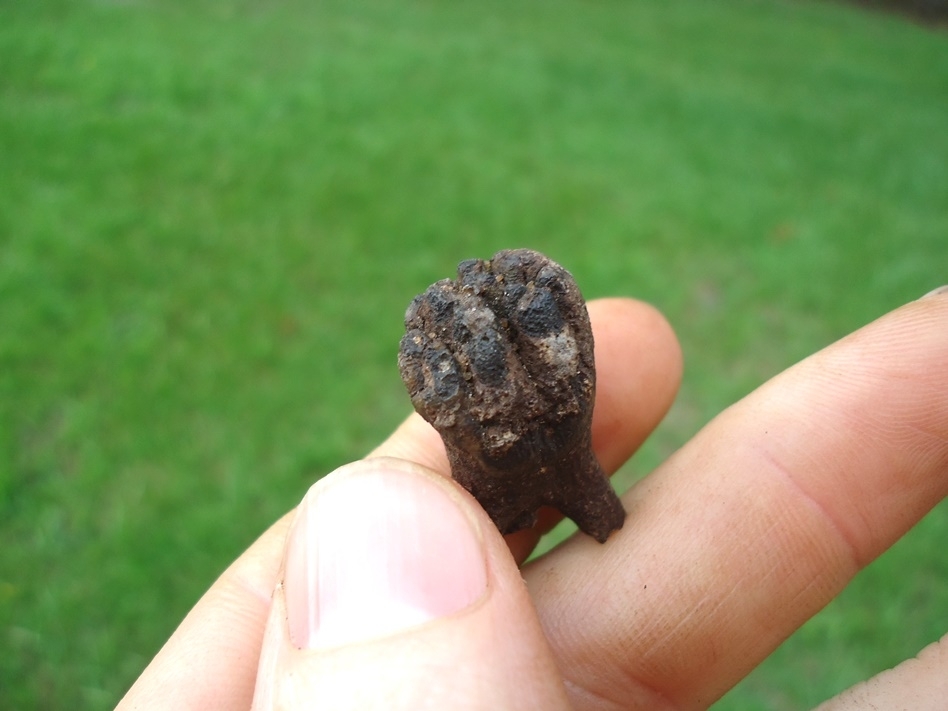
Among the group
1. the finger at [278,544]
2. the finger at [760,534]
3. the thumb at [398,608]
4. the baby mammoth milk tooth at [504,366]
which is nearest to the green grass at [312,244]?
the finger at [278,544]

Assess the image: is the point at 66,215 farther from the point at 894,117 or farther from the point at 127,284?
the point at 894,117

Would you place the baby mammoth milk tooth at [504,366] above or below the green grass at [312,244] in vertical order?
above

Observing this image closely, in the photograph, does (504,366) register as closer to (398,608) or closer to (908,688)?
(398,608)

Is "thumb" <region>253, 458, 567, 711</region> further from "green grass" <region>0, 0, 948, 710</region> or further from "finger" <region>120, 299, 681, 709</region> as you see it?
"green grass" <region>0, 0, 948, 710</region>

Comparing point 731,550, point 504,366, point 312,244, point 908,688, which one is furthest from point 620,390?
point 312,244

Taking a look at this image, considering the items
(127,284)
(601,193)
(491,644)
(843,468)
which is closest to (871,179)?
(601,193)

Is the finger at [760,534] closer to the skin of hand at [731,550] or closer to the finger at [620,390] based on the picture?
the skin of hand at [731,550]
